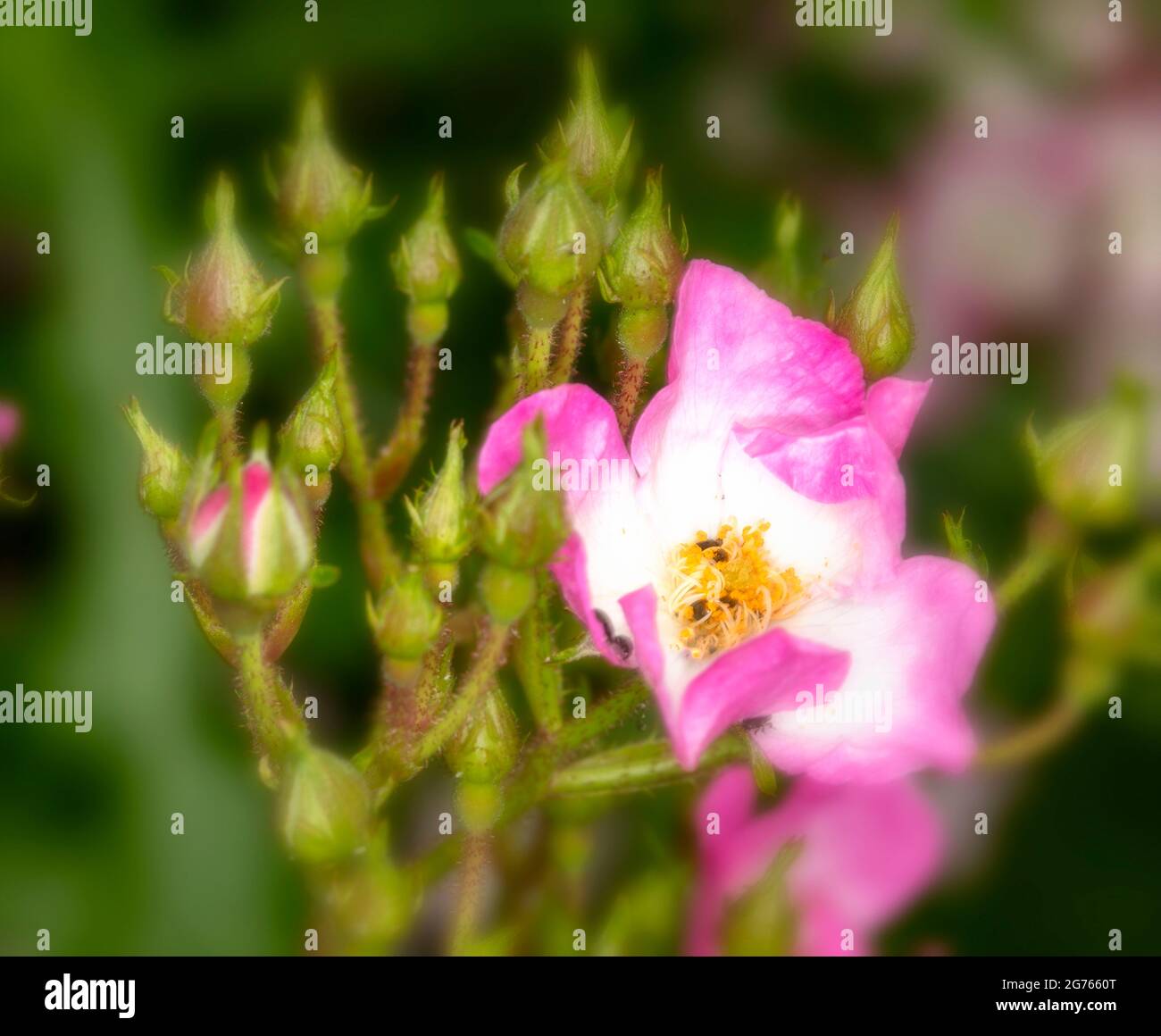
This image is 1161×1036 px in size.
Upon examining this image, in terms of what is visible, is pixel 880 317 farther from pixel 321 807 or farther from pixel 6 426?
pixel 6 426

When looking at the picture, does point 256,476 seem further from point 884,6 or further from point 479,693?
point 884,6

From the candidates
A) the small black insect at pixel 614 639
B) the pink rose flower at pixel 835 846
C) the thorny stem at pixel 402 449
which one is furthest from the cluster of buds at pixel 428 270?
the pink rose flower at pixel 835 846

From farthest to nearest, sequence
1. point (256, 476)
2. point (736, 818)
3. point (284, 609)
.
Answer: point (736, 818) → point (284, 609) → point (256, 476)

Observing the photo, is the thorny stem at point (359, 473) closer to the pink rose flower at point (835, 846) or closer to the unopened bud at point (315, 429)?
the unopened bud at point (315, 429)

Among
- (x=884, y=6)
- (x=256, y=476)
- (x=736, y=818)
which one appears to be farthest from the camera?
(x=884, y=6)

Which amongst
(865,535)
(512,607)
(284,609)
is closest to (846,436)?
(865,535)

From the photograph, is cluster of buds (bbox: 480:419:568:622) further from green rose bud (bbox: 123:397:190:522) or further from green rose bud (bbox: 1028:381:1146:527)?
green rose bud (bbox: 1028:381:1146:527)
